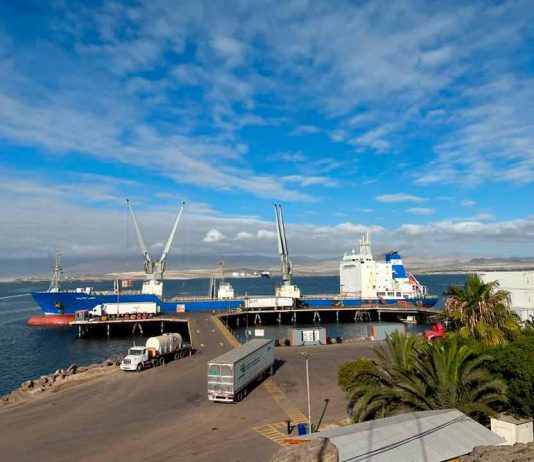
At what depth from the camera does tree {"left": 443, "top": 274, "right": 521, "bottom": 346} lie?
25.0 meters

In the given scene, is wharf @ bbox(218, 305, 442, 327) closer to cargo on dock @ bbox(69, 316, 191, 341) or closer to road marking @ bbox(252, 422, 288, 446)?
cargo on dock @ bbox(69, 316, 191, 341)

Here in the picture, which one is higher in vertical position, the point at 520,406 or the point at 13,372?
the point at 520,406

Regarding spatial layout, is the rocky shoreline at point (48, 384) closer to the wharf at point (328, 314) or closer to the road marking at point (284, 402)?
the road marking at point (284, 402)

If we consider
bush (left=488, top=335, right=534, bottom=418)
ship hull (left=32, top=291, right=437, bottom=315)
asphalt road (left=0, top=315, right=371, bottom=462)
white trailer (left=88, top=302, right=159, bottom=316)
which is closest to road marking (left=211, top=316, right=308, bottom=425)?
asphalt road (left=0, top=315, right=371, bottom=462)

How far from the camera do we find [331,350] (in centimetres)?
4850

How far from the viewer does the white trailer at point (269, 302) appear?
95438 mm

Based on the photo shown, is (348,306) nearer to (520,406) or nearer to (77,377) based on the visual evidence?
(77,377)

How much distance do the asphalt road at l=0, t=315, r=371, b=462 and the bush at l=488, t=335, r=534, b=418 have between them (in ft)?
31.2

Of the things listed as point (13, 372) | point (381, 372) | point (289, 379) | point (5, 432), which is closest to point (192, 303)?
point (13, 372)

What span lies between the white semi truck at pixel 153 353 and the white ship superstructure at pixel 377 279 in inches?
2732

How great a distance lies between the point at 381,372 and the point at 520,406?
19.7 ft

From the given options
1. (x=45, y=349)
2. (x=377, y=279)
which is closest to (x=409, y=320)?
(x=377, y=279)

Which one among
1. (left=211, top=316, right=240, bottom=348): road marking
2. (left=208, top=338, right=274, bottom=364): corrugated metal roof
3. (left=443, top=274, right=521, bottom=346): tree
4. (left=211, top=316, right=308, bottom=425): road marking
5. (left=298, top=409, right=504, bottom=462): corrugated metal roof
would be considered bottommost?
(left=211, top=316, right=308, bottom=425): road marking

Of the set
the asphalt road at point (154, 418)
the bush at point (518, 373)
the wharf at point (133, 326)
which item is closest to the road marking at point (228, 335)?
the wharf at point (133, 326)
